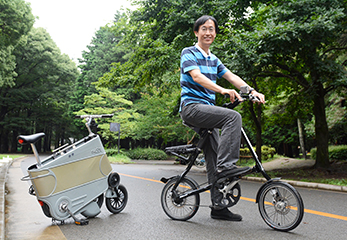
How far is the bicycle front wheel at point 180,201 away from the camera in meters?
3.82

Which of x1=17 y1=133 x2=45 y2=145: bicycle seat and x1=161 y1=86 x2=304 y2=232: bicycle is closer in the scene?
x1=161 y1=86 x2=304 y2=232: bicycle

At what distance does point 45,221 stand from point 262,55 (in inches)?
279

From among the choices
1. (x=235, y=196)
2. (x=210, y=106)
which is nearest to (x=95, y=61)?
(x=210, y=106)

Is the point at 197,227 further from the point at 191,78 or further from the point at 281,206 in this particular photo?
the point at 191,78

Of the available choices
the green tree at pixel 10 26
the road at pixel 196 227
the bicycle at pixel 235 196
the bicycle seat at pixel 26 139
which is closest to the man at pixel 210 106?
the bicycle at pixel 235 196

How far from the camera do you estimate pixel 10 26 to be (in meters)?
25.3

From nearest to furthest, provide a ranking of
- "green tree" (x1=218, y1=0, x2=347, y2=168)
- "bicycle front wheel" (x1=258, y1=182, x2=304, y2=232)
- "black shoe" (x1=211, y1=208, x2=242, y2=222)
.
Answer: "bicycle front wheel" (x1=258, y1=182, x2=304, y2=232), "black shoe" (x1=211, y1=208, x2=242, y2=222), "green tree" (x1=218, y1=0, x2=347, y2=168)

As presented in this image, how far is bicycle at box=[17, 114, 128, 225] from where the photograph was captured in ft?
11.3

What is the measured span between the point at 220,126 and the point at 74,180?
191 cm

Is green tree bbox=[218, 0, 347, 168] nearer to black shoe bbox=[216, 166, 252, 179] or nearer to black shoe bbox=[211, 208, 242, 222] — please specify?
black shoe bbox=[211, 208, 242, 222]

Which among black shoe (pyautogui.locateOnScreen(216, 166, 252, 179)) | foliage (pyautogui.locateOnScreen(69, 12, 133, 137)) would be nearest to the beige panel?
black shoe (pyautogui.locateOnScreen(216, 166, 252, 179))

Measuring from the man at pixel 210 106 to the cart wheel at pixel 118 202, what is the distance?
4.44 feet

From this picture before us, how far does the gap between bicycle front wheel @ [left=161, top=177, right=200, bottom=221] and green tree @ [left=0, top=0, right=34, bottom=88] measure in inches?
1018

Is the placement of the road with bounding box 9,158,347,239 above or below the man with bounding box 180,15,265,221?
below
